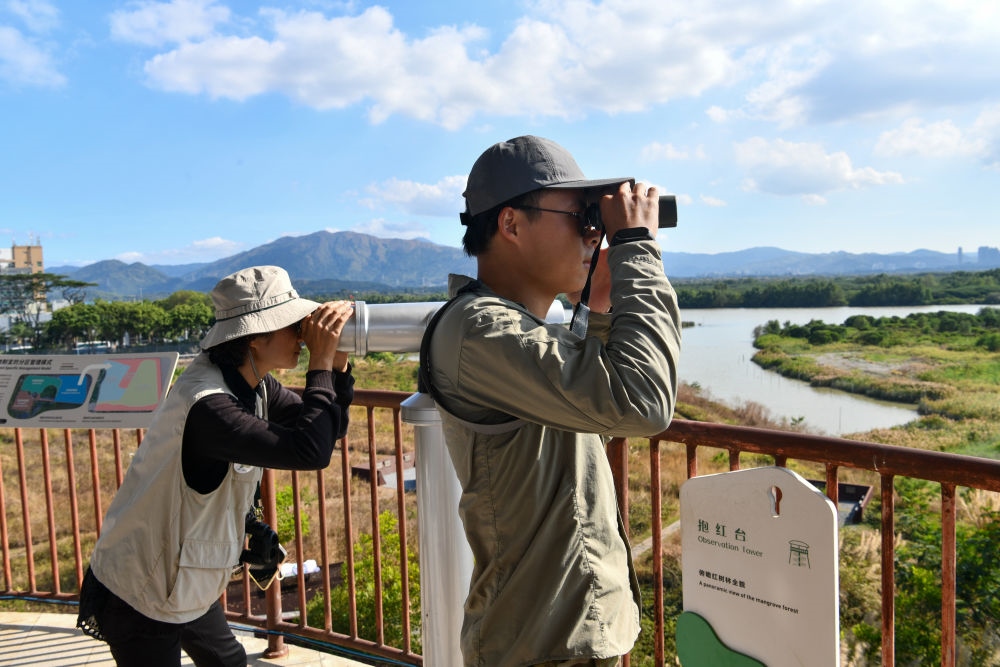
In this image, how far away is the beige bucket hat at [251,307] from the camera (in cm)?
173

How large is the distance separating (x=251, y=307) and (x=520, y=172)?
838 mm

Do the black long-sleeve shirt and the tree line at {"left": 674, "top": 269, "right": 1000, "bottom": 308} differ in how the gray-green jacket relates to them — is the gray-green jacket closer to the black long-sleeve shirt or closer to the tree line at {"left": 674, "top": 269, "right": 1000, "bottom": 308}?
the black long-sleeve shirt

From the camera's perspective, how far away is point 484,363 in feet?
3.72

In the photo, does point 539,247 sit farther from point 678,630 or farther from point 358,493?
point 358,493

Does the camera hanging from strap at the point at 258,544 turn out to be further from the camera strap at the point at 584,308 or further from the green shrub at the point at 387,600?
the green shrub at the point at 387,600

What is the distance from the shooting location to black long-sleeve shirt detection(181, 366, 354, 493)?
5.34ft

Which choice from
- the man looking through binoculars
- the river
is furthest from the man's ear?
the river

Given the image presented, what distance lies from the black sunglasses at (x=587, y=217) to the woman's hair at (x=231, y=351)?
2.92 feet

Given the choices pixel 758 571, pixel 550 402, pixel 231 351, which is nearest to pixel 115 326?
pixel 231 351

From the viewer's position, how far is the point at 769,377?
57094 mm

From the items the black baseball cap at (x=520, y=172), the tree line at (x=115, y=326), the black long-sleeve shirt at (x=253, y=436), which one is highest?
the black baseball cap at (x=520, y=172)

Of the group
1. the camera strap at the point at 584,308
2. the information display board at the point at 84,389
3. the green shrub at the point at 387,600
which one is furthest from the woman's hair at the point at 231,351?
the green shrub at the point at 387,600

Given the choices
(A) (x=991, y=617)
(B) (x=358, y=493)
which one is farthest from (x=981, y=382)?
(A) (x=991, y=617)

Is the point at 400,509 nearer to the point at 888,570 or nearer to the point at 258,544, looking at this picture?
the point at 258,544
